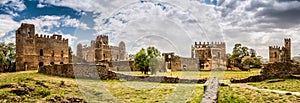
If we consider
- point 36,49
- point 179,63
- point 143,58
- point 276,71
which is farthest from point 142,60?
point 179,63

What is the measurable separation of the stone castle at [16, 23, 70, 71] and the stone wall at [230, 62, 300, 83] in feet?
96.9

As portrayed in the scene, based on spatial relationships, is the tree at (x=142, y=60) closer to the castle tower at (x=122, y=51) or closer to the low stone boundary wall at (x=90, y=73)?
the low stone boundary wall at (x=90, y=73)

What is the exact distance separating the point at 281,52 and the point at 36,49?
2313 inches

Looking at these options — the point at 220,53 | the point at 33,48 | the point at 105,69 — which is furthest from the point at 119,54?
the point at 105,69

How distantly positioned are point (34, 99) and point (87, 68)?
12.6 meters

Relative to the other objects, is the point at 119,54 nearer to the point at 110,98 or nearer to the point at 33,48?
the point at 33,48

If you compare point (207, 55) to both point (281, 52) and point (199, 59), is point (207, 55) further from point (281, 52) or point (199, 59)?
point (281, 52)

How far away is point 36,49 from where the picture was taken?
1763 inches

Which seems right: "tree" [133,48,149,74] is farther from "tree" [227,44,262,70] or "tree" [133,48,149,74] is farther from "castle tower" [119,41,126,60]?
"castle tower" [119,41,126,60]

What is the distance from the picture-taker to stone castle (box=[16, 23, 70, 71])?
137ft

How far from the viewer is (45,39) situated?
46906 millimetres

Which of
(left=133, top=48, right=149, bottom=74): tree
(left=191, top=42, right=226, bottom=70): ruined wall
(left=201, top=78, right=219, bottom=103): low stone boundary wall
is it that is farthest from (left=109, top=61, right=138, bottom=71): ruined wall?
(left=201, top=78, right=219, bottom=103): low stone boundary wall

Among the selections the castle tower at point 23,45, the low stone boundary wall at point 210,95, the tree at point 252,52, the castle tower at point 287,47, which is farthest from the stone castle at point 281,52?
the low stone boundary wall at point 210,95

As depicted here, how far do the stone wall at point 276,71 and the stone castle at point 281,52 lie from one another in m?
43.7
